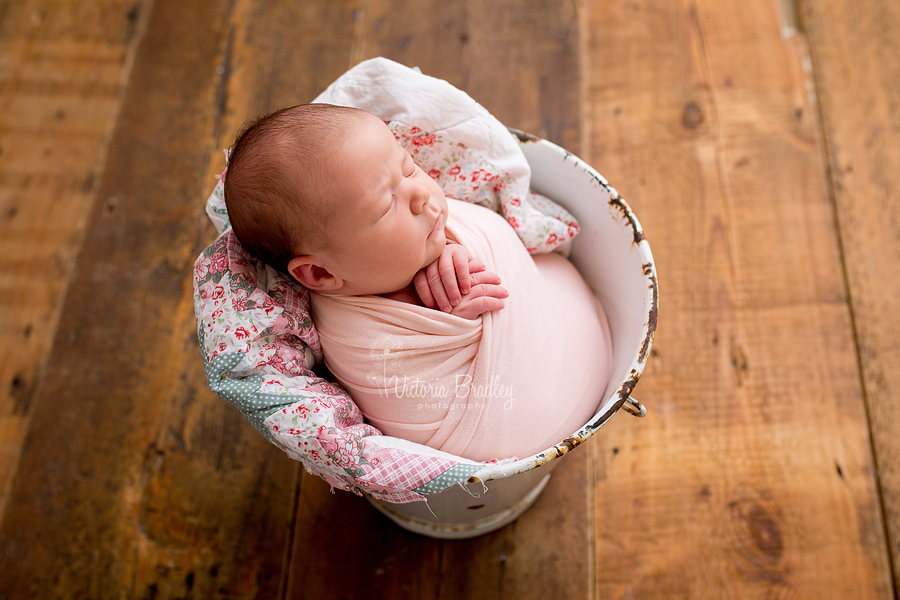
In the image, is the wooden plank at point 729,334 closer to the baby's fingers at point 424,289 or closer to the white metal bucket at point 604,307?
the white metal bucket at point 604,307

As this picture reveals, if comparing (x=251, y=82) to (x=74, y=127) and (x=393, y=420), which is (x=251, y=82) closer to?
(x=74, y=127)

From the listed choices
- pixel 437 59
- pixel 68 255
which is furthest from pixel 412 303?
pixel 68 255

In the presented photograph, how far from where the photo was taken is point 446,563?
38.4 inches

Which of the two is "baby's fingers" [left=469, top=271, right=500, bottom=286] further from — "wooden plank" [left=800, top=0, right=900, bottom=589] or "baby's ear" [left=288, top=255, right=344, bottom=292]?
"wooden plank" [left=800, top=0, right=900, bottom=589]

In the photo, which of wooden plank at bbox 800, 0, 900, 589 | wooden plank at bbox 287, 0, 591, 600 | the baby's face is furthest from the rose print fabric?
wooden plank at bbox 800, 0, 900, 589

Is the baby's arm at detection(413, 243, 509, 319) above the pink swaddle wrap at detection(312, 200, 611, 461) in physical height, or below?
above

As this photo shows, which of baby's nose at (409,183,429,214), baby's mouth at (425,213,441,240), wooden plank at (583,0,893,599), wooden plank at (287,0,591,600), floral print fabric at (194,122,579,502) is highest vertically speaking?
baby's nose at (409,183,429,214)

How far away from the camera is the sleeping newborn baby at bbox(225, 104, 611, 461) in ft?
2.27

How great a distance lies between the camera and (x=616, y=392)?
2.15ft

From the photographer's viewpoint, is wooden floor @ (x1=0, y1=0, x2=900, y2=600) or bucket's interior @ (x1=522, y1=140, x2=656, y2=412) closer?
bucket's interior @ (x1=522, y1=140, x2=656, y2=412)

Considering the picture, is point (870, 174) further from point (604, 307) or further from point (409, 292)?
point (409, 292)

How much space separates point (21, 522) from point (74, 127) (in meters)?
0.84

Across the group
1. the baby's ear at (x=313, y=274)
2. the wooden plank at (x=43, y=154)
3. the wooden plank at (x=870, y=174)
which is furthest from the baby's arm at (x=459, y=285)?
the wooden plank at (x=43, y=154)

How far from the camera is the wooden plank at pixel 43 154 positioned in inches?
46.3
